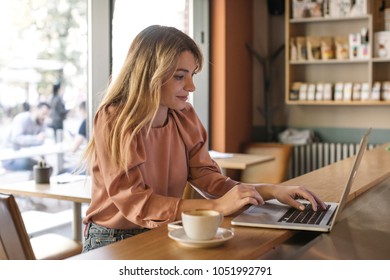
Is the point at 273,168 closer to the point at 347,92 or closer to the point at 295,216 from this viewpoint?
the point at 347,92

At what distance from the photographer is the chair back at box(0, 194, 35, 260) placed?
149 cm

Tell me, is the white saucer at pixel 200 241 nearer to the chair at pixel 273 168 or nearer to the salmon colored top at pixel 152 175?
the salmon colored top at pixel 152 175

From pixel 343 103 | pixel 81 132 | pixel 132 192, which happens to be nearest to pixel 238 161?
pixel 81 132

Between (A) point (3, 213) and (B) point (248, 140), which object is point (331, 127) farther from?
(A) point (3, 213)

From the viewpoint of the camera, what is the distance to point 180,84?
177cm

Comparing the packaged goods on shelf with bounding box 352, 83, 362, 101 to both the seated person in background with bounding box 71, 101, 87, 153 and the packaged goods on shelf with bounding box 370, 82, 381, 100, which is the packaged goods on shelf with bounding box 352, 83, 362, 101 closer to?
the packaged goods on shelf with bounding box 370, 82, 381, 100

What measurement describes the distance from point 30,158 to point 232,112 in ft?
7.08

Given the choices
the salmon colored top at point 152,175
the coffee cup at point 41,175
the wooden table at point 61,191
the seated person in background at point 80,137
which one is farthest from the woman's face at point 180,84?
the seated person in background at point 80,137

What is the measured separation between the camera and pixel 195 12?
5.26m

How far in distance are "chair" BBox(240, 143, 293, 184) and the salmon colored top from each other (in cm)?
302

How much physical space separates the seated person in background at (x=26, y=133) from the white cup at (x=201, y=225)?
2586 millimetres

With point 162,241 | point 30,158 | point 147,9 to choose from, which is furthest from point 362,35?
point 162,241

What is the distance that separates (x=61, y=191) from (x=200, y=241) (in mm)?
1962

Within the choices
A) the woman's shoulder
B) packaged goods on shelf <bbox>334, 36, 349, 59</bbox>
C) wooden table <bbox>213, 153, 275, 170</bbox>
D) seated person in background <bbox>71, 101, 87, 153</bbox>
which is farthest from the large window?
packaged goods on shelf <bbox>334, 36, 349, 59</bbox>
